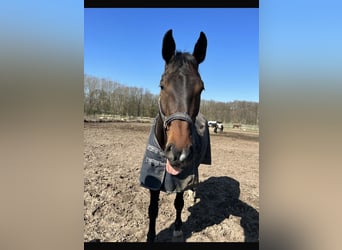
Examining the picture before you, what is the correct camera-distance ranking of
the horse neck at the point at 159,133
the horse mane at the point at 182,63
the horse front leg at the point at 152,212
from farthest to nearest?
the horse front leg at the point at 152,212 < the horse neck at the point at 159,133 < the horse mane at the point at 182,63

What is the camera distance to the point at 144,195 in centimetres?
233

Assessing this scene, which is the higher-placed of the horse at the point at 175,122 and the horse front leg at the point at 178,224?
the horse at the point at 175,122

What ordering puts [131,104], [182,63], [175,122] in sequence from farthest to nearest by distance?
1. [131,104]
2. [182,63]
3. [175,122]

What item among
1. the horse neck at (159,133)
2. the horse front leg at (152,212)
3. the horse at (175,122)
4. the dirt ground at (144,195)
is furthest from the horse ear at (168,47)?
the dirt ground at (144,195)

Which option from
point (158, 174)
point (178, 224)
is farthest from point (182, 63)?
point (178, 224)

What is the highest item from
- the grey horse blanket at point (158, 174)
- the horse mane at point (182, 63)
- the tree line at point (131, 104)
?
the horse mane at point (182, 63)

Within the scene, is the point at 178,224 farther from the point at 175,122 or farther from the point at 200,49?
the point at 200,49

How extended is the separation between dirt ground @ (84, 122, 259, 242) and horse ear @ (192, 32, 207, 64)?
1.02 meters

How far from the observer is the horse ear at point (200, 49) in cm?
135

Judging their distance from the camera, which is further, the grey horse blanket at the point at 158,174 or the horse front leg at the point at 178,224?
the horse front leg at the point at 178,224

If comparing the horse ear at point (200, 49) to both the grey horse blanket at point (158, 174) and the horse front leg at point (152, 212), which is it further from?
the horse front leg at point (152, 212)

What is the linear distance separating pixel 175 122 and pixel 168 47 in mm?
447
